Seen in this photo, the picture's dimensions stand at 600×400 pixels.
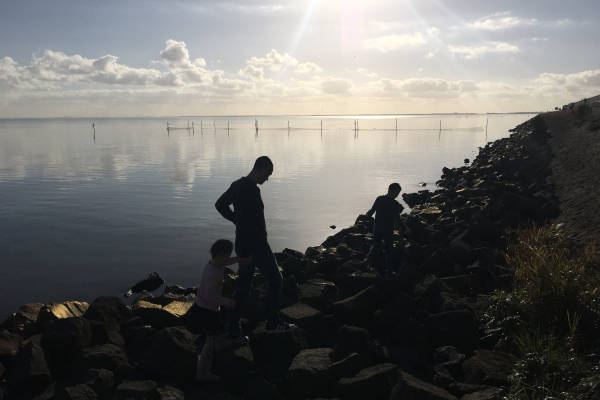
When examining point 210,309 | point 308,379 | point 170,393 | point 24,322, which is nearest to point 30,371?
point 170,393

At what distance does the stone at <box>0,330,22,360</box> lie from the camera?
5492mm

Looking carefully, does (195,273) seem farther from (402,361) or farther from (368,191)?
(368,191)

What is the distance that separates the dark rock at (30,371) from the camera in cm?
496

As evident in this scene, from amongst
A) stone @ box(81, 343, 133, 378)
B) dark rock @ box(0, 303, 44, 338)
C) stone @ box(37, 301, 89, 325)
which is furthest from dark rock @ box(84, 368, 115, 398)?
dark rock @ box(0, 303, 44, 338)

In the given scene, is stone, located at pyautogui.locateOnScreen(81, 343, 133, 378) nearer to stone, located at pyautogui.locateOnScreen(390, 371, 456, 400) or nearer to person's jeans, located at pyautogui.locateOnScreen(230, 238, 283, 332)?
person's jeans, located at pyautogui.locateOnScreen(230, 238, 283, 332)

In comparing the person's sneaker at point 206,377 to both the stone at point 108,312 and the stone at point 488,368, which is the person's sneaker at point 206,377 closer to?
the stone at point 108,312

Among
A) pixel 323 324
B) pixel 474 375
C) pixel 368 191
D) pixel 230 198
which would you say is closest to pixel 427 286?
pixel 323 324

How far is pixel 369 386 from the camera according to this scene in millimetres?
4836

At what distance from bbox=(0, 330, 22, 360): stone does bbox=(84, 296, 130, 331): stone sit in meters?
0.94

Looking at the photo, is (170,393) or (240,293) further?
(240,293)

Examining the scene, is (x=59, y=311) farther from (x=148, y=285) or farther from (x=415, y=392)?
(x=415, y=392)

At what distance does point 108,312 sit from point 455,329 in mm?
5203

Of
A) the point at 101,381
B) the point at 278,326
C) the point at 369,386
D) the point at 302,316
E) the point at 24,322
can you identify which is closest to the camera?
the point at 369,386

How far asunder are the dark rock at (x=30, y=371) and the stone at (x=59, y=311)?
118 cm
